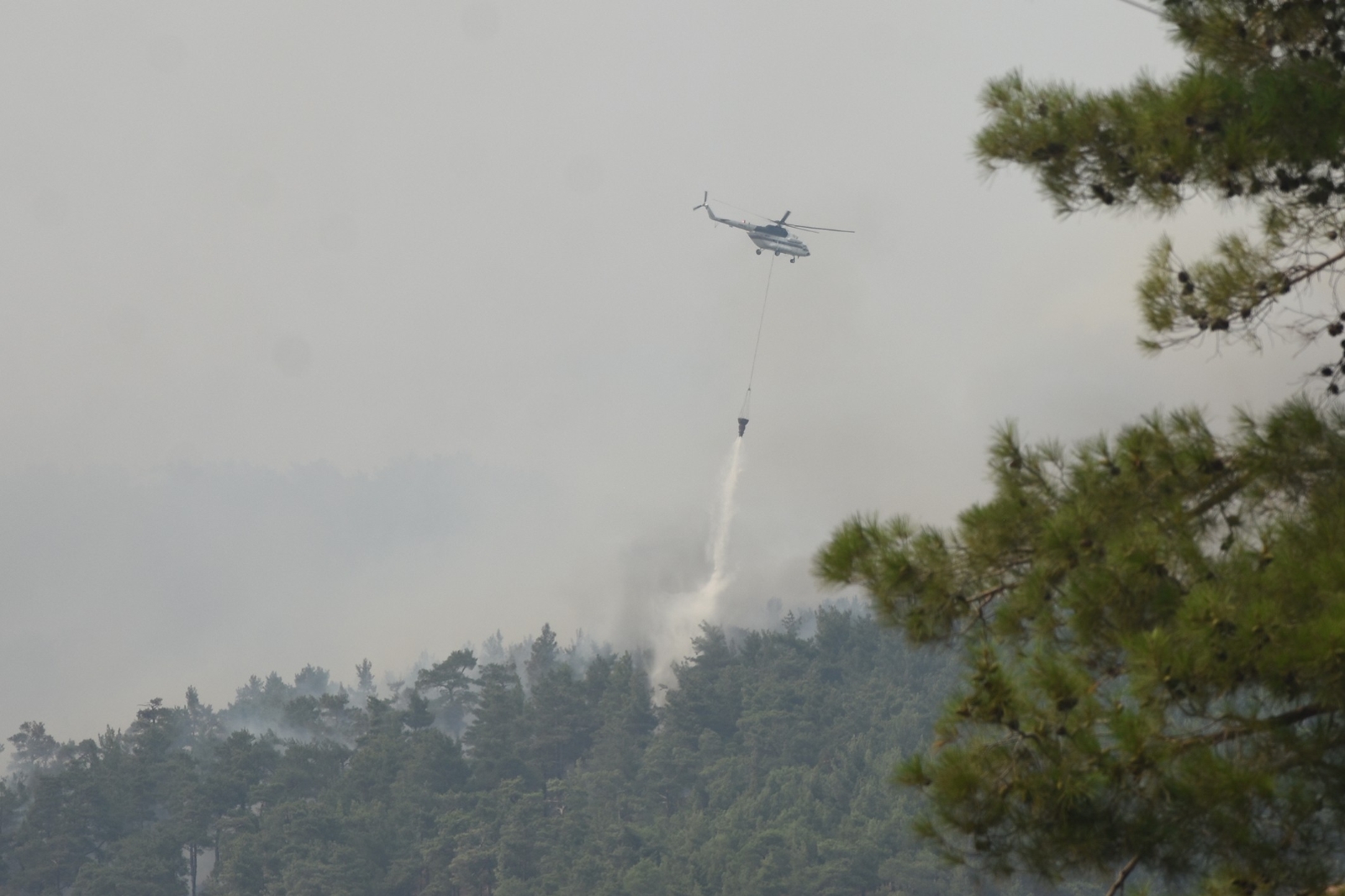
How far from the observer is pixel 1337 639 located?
612 centimetres

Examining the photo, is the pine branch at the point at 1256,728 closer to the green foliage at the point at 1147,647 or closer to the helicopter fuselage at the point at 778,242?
the green foliage at the point at 1147,647

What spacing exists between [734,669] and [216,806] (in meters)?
25.5

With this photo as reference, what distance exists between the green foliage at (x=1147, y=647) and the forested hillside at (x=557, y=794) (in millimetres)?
44830

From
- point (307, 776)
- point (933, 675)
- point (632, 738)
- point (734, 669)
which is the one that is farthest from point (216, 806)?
point (933, 675)

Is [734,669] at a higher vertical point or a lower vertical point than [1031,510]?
higher

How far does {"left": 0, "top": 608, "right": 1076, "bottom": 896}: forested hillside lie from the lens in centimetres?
5797

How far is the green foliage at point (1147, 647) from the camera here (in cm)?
660

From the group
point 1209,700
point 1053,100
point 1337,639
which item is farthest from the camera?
point 1053,100

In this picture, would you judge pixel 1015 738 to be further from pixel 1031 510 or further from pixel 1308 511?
pixel 1308 511

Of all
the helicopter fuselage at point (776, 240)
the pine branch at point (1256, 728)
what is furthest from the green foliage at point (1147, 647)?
the helicopter fuselage at point (776, 240)

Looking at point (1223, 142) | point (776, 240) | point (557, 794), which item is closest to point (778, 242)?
point (776, 240)

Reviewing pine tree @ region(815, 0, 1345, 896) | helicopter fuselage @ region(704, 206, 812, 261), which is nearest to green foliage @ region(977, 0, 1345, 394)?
pine tree @ region(815, 0, 1345, 896)

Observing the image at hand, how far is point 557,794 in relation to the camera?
71.7 metres

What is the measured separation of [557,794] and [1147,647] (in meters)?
67.4
